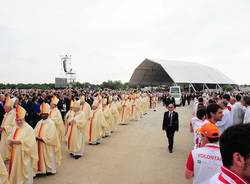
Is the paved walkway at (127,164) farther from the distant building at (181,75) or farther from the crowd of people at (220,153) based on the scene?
the distant building at (181,75)

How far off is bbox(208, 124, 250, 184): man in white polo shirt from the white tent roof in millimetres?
54461

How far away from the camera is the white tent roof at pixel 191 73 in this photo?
58.5 meters

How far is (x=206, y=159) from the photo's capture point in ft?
12.6

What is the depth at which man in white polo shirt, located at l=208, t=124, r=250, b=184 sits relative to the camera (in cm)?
207

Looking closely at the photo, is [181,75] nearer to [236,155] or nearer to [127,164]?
[127,164]

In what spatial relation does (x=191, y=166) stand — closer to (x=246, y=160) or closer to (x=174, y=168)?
(x=246, y=160)

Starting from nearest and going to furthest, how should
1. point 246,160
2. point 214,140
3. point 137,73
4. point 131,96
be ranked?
point 246,160 → point 214,140 → point 131,96 → point 137,73

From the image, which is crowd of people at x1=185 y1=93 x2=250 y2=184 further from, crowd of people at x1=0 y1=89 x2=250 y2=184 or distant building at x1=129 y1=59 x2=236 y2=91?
distant building at x1=129 y1=59 x2=236 y2=91

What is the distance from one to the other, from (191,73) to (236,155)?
63.3m

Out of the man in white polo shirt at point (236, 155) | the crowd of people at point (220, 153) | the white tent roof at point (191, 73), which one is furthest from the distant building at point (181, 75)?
the man in white polo shirt at point (236, 155)

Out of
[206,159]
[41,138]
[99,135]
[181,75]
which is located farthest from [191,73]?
[206,159]

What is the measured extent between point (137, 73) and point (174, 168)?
58669mm

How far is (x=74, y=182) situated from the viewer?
8289mm

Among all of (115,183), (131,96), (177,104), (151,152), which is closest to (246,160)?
(115,183)
